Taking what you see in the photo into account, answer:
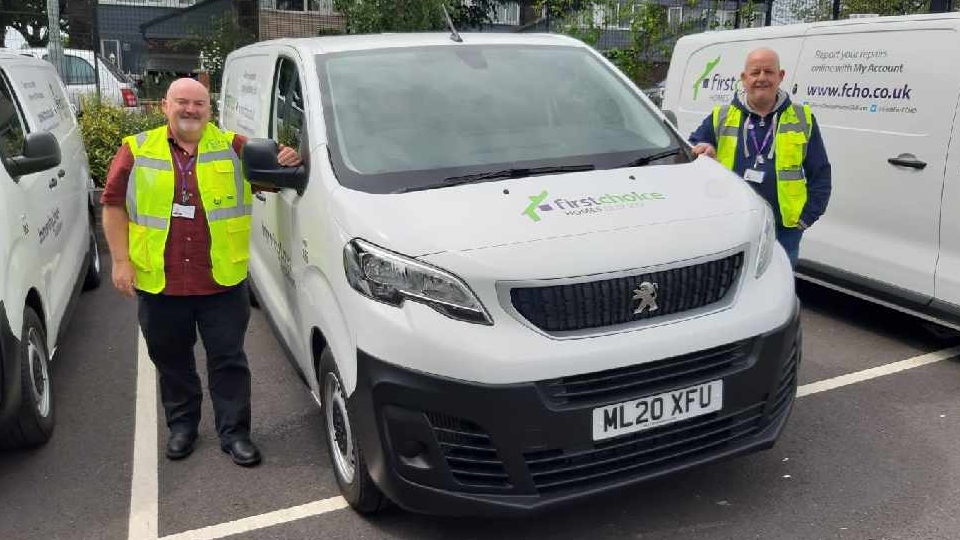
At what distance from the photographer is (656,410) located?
2883 mm

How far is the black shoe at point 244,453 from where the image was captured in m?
3.82

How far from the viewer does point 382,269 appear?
2.87m

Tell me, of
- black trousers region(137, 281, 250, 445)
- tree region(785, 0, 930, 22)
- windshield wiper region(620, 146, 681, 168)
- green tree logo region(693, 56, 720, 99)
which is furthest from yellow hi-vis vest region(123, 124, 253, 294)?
tree region(785, 0, 930, 22)

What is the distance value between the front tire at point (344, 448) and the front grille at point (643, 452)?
2.21 ft

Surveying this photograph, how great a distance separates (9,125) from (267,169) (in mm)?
2136

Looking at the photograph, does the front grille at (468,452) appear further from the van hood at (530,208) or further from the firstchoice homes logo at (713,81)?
the firstchoice homes logo at (713,81)

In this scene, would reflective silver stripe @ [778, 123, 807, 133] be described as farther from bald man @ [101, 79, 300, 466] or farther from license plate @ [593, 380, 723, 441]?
bald man @ [101, 79, 300, 466]

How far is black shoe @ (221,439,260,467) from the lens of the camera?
150 inches

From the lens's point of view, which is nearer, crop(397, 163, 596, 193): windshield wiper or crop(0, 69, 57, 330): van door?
crop(397, 163, 596, 193): windshield wiper

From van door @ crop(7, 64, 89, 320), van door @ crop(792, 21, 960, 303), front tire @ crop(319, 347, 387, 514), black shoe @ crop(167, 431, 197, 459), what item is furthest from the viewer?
van door @ crop(7, 64, 89, 320)

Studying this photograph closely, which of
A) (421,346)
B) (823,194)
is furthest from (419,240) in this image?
(823,194)

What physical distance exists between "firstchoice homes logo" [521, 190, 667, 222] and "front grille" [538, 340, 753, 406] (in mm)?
568

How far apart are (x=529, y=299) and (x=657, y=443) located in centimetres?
67

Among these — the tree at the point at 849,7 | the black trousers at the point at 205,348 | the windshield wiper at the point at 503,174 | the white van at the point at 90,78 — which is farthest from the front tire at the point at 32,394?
the tree at the point at 849,7
